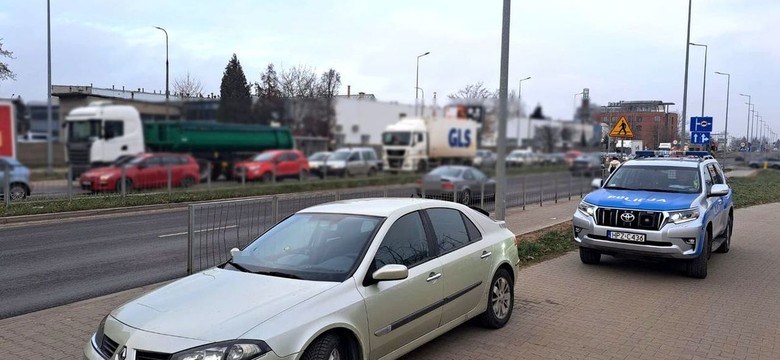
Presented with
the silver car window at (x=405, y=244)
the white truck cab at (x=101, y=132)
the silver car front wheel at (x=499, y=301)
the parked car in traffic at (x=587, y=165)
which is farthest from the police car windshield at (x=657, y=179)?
the white truck cab at (x=101, y=132)

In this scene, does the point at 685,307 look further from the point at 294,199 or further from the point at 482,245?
the point at 294,199

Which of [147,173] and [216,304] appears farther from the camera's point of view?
[147,173]

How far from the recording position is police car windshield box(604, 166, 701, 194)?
28.4 ft

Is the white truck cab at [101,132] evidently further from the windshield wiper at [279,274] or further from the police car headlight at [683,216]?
the police car headlight at [683,216]

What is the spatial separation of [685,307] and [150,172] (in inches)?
307

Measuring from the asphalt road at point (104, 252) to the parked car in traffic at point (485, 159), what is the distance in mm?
1489

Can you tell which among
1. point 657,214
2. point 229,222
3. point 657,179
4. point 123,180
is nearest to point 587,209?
point 657,214

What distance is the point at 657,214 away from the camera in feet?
25.3

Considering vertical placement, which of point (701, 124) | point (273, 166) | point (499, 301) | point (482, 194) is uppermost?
point (701, 124)

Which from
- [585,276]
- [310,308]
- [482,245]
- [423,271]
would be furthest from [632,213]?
[310,308]

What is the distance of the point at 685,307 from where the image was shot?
20.8ft

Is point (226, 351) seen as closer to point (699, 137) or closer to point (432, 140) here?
point (432, 140)

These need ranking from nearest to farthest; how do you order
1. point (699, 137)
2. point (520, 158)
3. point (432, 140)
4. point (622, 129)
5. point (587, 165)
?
point (432, 140) → point (520, 158) → point (587, 165) → point (622, 129) → point (699, 137)

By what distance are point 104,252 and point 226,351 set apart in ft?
25.1
